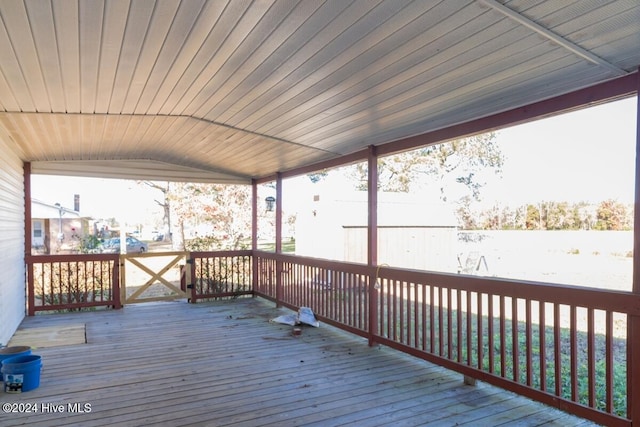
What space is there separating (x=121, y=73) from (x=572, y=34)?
2.73 meters

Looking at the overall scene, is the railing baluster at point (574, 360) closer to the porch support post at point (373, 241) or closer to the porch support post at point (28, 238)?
the porch support post at point (373, 241)

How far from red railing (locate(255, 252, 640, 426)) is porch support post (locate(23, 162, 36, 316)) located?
3.57m

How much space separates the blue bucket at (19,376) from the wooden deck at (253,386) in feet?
0.23

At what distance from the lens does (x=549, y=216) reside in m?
14.1

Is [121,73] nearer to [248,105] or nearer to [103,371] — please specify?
[248,105]

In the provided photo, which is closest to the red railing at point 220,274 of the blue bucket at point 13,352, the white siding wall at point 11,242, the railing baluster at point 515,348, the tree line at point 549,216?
the white siding wall at point 11,242

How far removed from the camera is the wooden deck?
279 centimetres

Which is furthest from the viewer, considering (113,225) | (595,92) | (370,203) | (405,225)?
(113,225)

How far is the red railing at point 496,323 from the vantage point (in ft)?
8.45

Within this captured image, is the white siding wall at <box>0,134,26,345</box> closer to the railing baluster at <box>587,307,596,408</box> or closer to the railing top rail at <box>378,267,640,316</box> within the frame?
the railing top rail at <box>378,267,640,316</box>

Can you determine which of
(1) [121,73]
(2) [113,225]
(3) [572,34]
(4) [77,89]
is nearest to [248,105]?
(1) [121,73]

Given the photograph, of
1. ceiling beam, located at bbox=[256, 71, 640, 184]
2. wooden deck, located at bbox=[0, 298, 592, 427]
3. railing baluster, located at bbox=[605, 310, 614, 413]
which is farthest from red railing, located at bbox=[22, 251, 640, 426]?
ceiling beam, located at bbox=[256, 71, 640, 184]

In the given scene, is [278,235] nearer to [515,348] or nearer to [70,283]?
[70,283]

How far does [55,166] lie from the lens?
6250 millimetres
